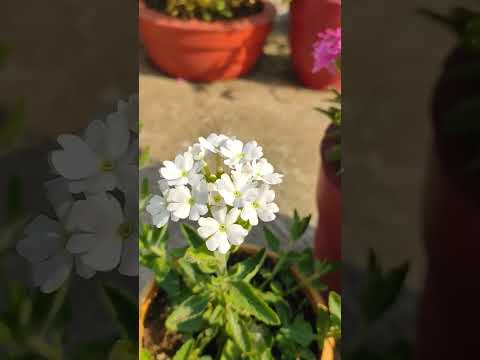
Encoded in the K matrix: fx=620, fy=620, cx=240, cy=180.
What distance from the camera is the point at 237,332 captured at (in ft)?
2.75

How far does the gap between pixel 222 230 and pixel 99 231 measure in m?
0.27

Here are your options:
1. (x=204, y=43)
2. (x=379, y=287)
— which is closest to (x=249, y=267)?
(x=379, y=287)

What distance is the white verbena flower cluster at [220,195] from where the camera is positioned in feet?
2.31

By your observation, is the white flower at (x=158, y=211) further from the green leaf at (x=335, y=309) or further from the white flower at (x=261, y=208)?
the green leaf at (x=335, y=309)

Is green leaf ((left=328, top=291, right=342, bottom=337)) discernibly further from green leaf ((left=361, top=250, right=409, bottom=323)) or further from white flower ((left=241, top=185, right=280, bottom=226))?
green leaf ((left=361, top=250, right=409, bottom=323))

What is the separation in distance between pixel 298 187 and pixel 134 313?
143 centimetres

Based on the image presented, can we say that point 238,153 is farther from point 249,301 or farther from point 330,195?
point 330,195

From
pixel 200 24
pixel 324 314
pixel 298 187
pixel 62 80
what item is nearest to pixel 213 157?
pixel 324 314

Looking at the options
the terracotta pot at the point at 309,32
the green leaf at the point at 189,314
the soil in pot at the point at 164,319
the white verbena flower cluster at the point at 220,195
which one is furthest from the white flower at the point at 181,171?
the terracotta pot at the point at 309,32

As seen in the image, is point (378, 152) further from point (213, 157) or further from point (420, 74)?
point (213, 157)

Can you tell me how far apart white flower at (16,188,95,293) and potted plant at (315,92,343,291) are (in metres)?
0.74

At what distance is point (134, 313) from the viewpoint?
465mm

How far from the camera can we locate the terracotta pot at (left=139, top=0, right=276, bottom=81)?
2355 millimetres

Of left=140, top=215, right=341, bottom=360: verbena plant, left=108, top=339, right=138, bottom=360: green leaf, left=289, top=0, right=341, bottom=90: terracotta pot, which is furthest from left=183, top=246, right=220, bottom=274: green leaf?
left=289, top=0, right=341, bottom=90: terracotta pot
